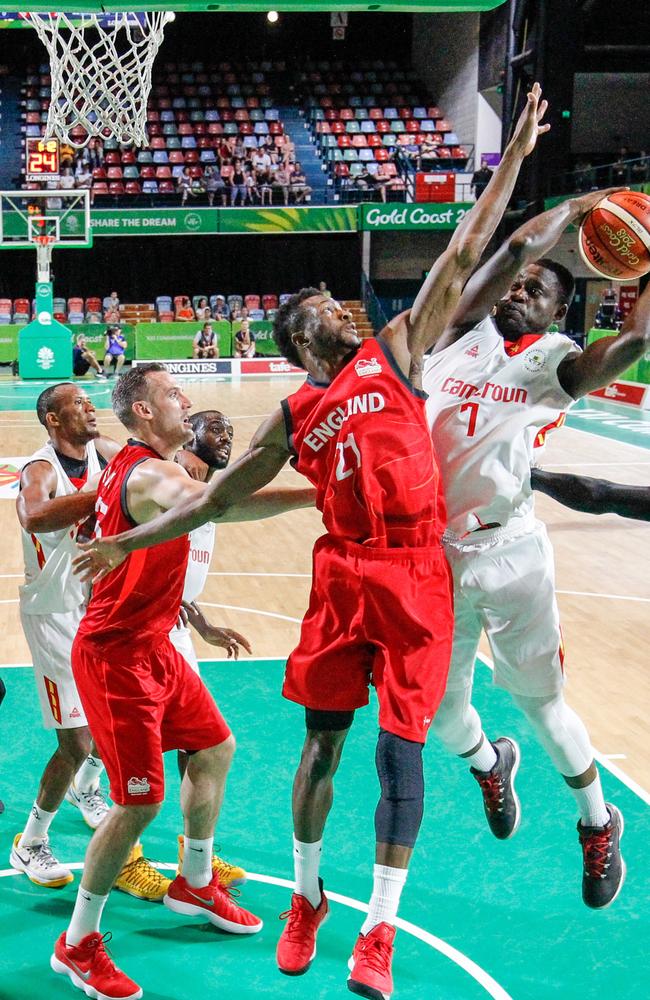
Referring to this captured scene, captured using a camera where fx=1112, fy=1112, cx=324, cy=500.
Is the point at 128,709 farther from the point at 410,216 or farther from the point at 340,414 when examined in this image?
the point at 410,216

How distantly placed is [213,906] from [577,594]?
5122 mm

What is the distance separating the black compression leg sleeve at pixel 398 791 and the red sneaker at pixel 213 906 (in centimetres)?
90

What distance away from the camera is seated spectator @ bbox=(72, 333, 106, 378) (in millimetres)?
24578

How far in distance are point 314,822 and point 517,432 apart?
5.03 ft

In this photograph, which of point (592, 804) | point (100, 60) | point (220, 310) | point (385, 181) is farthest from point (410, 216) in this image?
point (592, 804)

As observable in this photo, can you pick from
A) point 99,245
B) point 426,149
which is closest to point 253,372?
point 99,245

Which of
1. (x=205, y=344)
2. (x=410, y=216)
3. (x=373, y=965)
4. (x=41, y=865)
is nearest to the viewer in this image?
(x=373, y=965)

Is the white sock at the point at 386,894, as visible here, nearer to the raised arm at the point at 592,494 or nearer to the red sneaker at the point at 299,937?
the red sneaker at the point at 299,937

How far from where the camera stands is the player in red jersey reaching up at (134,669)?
11.7ft

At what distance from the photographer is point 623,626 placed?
25.0ft

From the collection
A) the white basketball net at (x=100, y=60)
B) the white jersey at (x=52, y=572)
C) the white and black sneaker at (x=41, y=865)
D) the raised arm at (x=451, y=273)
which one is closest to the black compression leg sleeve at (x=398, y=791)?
the raised arm at (x=451, y=273)

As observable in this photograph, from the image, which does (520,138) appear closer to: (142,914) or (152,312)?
(142,914)

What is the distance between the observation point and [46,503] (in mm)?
4125

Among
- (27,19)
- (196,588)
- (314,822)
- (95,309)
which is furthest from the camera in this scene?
(95,309)
